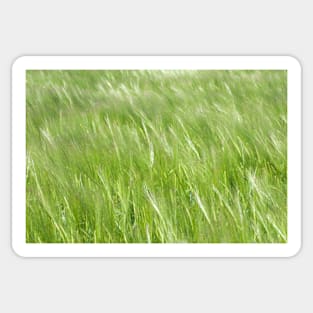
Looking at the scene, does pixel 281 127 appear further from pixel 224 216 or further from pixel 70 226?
pixel 70 226

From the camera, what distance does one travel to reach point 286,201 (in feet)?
18.5

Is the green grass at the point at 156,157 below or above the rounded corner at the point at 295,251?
above

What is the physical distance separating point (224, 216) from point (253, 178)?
15cm

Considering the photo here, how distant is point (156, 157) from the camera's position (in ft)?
18.6

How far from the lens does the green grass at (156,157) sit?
5.64 m

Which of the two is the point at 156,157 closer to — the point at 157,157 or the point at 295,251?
the point at 157,157

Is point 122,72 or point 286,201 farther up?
point 122,72

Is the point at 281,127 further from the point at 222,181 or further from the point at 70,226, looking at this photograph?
the point at 70,226
